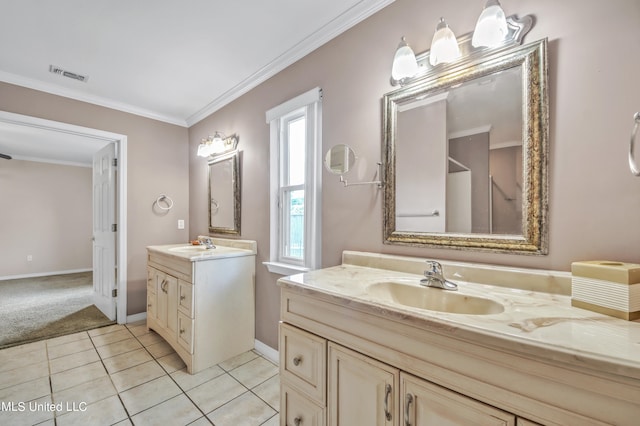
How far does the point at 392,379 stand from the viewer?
87 centimetres

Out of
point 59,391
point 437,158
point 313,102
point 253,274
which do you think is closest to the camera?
point 437,158

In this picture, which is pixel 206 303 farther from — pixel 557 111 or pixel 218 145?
pixel 557 111

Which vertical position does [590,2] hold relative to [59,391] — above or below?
above

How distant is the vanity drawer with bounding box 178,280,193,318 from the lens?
198 centimetres

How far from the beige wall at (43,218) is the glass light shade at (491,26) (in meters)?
7.12

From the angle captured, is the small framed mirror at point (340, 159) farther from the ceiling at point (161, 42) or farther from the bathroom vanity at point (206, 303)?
the bathroom vanity at point (206, 303)

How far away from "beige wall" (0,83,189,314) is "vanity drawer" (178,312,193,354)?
1302 mm

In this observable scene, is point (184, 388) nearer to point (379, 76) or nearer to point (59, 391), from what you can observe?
point (59, 391)

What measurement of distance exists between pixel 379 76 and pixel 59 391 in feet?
9.27

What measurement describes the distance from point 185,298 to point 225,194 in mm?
1076

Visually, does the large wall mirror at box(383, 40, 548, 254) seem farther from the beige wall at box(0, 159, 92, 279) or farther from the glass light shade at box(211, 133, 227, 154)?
the beige wall at box(0, 159, 92, 279)

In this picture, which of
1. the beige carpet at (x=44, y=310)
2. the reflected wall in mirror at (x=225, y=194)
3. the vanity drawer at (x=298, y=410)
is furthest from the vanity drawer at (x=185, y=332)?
the beige carpet at (x=44, y=310)

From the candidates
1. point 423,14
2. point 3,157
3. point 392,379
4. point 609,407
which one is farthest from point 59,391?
point 3,157

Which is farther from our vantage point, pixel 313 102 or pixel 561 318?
pixel 313 102
